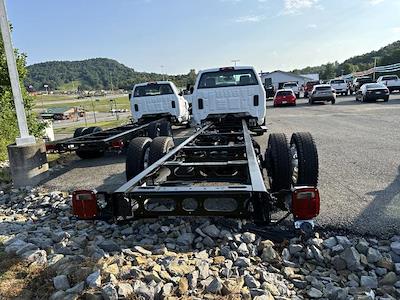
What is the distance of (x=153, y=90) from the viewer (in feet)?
46.0

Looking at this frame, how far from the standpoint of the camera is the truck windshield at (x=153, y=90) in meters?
13.9

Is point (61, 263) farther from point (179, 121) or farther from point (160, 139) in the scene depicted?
point (179, 121)

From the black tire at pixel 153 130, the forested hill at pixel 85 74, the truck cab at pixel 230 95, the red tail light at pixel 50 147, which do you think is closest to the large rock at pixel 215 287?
the red tail light at pixel 50 147

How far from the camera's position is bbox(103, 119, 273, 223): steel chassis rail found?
11.0 ft

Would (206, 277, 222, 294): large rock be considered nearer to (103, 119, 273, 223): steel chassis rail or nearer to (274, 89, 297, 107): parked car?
(103, 119, 273, 223): steel chassis rail

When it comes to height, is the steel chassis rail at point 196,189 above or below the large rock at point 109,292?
above

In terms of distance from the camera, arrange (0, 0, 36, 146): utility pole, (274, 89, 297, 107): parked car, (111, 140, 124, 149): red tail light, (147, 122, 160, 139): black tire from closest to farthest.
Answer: (0, 0, 36, 146): utility pole, (111, 140, 124, 149): red tail light, (147, 122, 160, 139): black tire, (274, 89, 297, 107): parked car

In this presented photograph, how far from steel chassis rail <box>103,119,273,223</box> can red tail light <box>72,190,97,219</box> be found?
15 cm

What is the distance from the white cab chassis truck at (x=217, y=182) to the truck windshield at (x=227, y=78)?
5.80 ft

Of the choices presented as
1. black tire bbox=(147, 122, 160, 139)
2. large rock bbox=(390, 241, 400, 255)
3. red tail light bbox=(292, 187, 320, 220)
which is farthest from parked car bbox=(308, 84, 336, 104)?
red tail light bbox=(292, 187, 320, 220)

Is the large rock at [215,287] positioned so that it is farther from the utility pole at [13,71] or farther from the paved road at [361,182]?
the utility pole at [13,71]

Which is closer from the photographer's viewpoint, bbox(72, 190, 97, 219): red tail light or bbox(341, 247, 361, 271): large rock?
bbox(341, 247, 361, 271): large rock

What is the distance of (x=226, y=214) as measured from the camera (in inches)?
133

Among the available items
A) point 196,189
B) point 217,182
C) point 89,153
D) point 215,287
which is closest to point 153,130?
point 89,153
